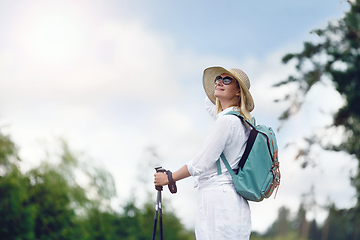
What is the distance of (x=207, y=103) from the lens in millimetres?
3484

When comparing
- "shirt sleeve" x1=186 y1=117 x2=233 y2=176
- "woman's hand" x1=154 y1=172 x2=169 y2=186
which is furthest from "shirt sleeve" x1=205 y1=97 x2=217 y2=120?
"woman's hand" x1=154 y1=172 x2=169 y2=186

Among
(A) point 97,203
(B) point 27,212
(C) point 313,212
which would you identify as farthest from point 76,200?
(C) point 313,212

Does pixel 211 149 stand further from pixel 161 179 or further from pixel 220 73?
pixel 220 73

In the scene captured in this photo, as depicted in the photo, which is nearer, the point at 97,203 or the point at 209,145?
the point at 209,145

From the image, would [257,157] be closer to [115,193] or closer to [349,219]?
[349,219]

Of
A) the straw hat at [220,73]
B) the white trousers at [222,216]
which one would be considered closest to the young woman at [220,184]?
the white trousers at [222,216]

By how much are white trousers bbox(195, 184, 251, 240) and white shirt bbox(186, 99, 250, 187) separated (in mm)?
78

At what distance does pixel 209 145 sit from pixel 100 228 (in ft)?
43.8

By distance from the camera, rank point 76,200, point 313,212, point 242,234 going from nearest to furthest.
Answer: point 242,234 → point 313,212 → point 76,200

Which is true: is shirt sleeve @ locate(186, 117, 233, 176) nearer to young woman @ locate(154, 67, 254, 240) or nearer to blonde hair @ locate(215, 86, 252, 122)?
young woman @ locate(154, 67, 254, 240)

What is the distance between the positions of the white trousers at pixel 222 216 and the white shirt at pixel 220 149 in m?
0.08

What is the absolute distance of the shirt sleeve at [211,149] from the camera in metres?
2.57

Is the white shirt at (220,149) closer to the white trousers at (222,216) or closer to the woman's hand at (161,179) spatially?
the white trousers at (222,216)

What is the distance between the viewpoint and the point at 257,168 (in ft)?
8.52
